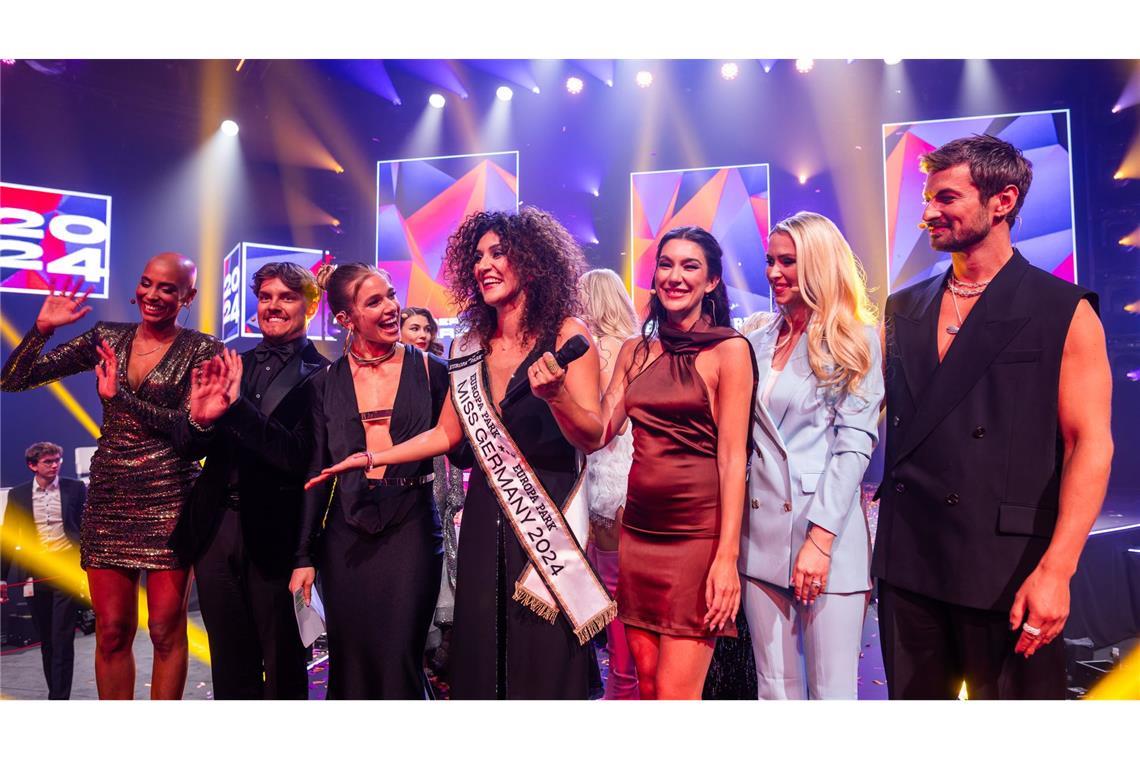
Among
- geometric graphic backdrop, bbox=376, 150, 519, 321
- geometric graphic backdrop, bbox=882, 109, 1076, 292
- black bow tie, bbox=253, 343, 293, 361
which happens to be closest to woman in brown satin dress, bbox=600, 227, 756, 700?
black bow tie, bbox=253, 343, 293, 361

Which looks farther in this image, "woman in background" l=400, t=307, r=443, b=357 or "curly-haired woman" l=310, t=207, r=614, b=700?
"woman in background" l=400, t=307, r=443, b=357

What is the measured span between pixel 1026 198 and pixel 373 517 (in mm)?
3860

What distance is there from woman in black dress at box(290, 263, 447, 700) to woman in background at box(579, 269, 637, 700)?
64 cm

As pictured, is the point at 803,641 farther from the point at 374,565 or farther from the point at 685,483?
the point at 374,565

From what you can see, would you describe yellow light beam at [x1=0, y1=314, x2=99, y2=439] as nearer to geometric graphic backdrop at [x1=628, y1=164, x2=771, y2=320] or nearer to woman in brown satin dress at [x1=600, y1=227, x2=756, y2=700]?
geometric graphic backdrop at [x1=628, y1=164, x2=771, y2=320]

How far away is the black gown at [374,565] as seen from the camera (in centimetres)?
237

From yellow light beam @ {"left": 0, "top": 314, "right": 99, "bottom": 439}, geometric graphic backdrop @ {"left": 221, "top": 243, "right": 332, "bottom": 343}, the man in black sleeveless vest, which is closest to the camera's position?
the man in black sleeveless vest

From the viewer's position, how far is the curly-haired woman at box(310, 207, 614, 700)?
7.10 ft

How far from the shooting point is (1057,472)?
2031 mm

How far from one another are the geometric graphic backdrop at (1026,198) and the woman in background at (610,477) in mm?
2139

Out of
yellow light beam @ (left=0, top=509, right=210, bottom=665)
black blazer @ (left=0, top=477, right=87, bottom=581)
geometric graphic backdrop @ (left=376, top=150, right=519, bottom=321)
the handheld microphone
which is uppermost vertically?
geometric graphic backdrop @ (left=376, top=150, right=519, bottom=321)

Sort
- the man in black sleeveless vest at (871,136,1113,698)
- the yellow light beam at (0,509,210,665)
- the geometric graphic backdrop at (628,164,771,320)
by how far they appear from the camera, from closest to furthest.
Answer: the man in black sleeveless vest at (871,136,1113,698)
the yellow light beam at (0,509,210,665)
the geometric graphic backdrop at (628,164,771,320)

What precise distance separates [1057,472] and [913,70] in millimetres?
4006

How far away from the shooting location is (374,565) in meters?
2.38
